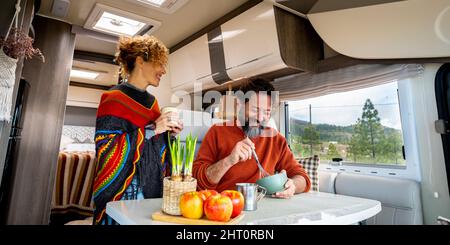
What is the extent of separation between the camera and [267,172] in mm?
868

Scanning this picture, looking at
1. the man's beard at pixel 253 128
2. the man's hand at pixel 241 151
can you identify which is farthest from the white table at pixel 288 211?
the man's beard at pixel 253 128

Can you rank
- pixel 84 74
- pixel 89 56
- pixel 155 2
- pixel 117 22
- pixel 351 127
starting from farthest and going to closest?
pixel 84 74
pixel 89 56
pixel 351 127
pixel 117 22
pixel 155 2

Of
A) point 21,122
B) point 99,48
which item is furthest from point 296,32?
point 21,122

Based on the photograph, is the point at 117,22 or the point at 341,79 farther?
the point at 341,79

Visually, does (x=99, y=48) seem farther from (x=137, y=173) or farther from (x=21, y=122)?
(x=137, y=173)

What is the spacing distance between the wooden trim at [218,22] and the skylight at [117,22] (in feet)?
1.41

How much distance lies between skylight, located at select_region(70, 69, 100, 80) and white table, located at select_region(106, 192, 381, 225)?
209 centimetres

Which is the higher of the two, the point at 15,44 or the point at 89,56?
the point at 89,56

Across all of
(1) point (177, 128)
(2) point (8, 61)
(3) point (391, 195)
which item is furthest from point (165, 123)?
(3) point (391, 195)

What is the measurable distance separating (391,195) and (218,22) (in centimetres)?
151

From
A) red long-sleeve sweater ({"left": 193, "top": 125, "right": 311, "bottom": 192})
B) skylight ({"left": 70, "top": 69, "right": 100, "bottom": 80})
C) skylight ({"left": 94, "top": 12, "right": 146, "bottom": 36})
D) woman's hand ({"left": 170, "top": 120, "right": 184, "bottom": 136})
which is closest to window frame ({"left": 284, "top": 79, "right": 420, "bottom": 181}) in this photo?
red long-sleeve sweater ({"left": 193, "top": 125, "right": 311, "bottom": 192})

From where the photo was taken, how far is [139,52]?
2.81 ft

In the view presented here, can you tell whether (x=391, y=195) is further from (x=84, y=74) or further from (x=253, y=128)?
(x=84, y=74)

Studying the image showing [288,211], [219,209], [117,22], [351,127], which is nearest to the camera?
[219,209]
